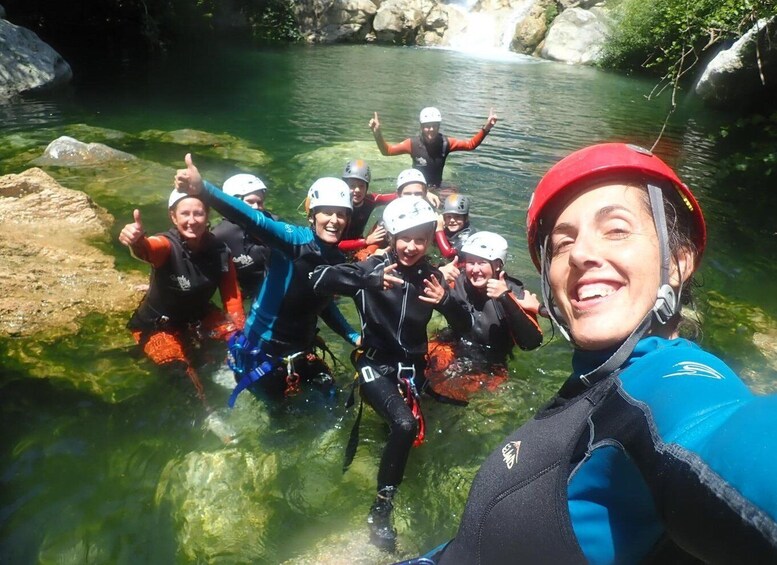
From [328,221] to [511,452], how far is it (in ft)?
9.91

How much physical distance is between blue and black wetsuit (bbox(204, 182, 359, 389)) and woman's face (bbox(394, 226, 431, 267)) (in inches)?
23.2

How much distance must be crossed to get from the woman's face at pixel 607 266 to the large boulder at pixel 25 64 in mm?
19689

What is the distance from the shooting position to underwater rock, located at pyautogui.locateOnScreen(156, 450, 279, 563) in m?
3.74

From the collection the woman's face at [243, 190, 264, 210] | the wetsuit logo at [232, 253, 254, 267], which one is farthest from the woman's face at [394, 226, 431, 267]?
the wetsuit logo at [232, 253, 254, 267]

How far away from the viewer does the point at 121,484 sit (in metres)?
4.12

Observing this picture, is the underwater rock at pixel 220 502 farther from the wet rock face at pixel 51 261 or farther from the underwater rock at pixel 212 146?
the underwater rock at pixel 212 146

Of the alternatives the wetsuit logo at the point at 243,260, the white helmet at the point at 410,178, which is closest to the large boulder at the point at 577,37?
the white helmet at the point at 410,178

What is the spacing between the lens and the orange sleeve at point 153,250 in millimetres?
4508

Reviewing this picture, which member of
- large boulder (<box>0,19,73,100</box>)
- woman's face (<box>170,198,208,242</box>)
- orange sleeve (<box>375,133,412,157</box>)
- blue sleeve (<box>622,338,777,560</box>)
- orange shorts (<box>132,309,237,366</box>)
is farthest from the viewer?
large boulder (<box>0,19,73,100</box>)

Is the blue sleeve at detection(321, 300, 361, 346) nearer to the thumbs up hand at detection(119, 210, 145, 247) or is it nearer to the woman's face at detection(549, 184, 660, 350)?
the thumbs up hand at detection(119, 210, 145, 247)

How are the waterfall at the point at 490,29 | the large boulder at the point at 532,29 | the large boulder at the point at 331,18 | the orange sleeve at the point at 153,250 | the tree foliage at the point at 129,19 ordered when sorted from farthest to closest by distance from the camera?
the waterfall at the point at 490,29, the large boulder at the point at 532,29, the large boulder at the point at 331,18, the tree foliage at the point at 129,19, the orange sleeve at the point at 153,250

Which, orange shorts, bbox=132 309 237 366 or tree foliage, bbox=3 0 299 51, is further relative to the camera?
tree foliage, bbox=3 0 299 51

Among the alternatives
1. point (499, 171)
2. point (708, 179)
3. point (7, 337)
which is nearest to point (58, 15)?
point (499, 171)

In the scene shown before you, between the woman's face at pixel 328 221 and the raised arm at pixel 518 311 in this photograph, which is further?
the raised arm at pixel 518 311
